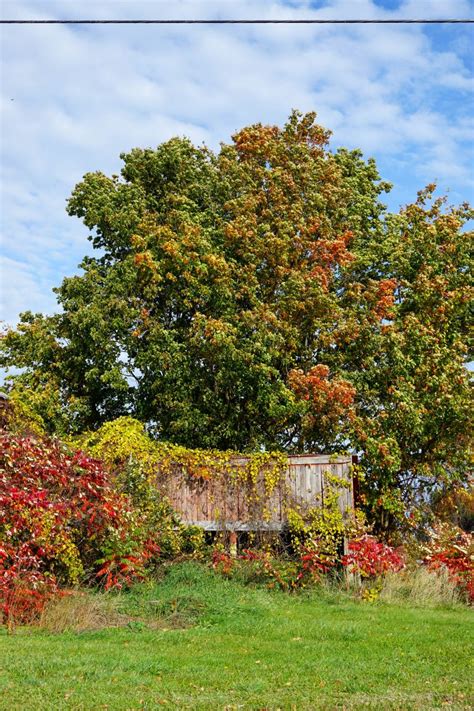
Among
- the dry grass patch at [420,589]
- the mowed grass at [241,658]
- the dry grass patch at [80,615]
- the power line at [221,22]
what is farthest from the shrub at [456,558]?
the power line at [221,22]

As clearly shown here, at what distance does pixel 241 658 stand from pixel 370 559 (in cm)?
541

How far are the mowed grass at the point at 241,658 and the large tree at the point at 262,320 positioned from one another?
5100 millimetres

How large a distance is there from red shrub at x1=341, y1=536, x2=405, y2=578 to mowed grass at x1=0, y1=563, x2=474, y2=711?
1552 millimetres

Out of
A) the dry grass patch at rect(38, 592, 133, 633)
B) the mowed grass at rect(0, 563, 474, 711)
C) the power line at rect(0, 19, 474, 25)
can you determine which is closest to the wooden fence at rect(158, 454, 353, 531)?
the mowed grass at rect(0, 563, 474, 711)

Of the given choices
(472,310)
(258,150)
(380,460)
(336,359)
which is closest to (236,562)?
(380,460)

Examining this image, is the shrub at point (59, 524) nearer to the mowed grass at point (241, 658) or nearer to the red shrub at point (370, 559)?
the mowed grass at point (241, 658)

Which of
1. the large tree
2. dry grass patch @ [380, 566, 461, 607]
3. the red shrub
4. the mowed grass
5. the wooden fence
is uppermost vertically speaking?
→ the large tree

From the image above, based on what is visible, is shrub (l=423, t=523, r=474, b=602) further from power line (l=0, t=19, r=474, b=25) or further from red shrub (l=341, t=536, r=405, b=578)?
power line (l=0, t=19, r=474, b=25)

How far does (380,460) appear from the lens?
14.3m

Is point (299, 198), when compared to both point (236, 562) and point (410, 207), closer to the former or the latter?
point (410, 207)

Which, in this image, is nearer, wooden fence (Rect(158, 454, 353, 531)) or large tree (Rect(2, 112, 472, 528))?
wooden fence (Rect(158, 454, 353, 531))

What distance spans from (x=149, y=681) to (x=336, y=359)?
406 inches

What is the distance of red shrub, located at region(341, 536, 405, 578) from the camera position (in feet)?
40.4

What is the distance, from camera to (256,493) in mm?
13484
